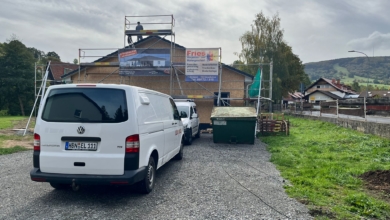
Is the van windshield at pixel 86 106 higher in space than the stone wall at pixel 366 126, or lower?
higher

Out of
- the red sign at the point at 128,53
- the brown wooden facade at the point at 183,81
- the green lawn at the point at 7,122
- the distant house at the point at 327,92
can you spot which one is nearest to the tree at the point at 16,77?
the green lawn at the point at 7,122

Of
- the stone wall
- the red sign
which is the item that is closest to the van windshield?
the stone wall

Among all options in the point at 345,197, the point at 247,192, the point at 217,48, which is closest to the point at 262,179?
the point at 247,192

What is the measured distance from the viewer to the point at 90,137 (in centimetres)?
473

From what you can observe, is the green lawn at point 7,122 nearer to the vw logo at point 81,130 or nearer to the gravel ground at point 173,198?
the gravel ground at point 173,198

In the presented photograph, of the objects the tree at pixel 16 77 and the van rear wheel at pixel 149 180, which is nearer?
the van rear wheel at pixel 149 180

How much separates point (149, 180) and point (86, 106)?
1725mm

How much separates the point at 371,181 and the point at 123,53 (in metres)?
13.9

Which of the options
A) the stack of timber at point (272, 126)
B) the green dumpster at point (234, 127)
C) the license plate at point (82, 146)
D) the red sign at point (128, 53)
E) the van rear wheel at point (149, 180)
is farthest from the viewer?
the red sign at point (128, 53)

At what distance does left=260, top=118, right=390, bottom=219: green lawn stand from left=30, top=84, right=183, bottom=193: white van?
300cm

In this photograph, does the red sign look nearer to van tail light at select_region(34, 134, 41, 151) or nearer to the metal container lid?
the metal container lid

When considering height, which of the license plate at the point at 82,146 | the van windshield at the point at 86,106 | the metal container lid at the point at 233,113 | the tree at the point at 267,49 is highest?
the tree at the point at 267,49

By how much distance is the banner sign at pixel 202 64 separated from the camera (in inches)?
635

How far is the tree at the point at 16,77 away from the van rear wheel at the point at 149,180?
121 ft
